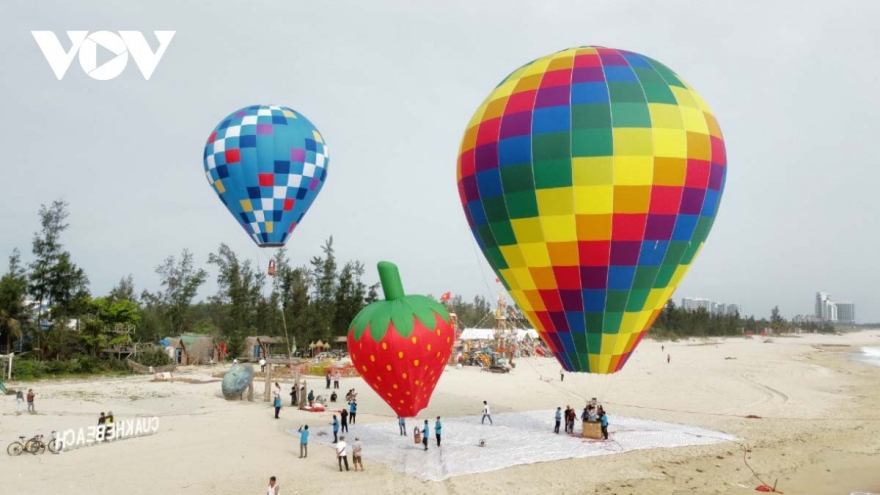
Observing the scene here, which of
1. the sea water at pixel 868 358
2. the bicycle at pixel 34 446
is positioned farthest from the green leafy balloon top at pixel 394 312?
the sea water at pixel 868 358

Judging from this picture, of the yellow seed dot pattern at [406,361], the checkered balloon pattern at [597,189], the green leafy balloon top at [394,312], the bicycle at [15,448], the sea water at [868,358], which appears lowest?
the sea water at [868,358]

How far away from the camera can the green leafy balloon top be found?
14.3m

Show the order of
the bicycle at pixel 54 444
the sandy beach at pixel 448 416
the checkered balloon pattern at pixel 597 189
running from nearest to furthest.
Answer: the sandy beach at pixel 448 416, the checkered balloon pattern at pixel 597 189, the bicycle at pixel 54 444

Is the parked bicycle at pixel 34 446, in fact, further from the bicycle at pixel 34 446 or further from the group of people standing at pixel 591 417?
the group of people standing at pixel 591 417

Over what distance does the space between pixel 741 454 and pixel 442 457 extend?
896 centimetres

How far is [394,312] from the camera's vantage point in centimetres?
1453

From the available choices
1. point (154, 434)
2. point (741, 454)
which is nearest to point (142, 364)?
point (154, 434)

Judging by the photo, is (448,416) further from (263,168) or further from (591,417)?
(263,168)

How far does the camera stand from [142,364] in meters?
42.6

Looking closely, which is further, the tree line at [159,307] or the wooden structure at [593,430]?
the tree line at [159,307]

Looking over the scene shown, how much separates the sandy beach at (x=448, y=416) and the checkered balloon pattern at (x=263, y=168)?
7855mm

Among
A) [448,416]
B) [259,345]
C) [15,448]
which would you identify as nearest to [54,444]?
[15,448]

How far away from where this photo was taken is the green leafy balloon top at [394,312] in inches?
564

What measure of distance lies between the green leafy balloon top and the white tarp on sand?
3497 mm
